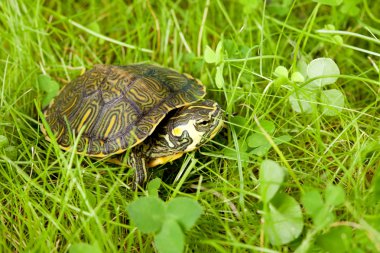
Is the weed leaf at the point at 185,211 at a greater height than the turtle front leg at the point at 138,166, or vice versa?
the weed leaf at the point at 185,211

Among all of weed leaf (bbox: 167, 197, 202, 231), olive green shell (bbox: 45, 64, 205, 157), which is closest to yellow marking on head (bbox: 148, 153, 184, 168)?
olive green shell (bbox: 45, 64, 205, 157)

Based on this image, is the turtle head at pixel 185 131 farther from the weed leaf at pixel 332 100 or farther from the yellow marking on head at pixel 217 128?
the weed leaf at pixel 332 100

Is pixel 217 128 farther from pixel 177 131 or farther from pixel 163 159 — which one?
pixel 163 159

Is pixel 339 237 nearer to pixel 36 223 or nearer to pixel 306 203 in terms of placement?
pixel 306 203

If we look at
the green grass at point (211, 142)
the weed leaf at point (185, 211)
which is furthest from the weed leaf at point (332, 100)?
the weed leaf at point (185, 211)

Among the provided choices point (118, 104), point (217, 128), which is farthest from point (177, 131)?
point (118, 104)

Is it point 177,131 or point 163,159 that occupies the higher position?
point 177,131

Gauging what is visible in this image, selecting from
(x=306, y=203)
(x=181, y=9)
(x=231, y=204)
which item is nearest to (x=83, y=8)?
(x=181, y=9)
